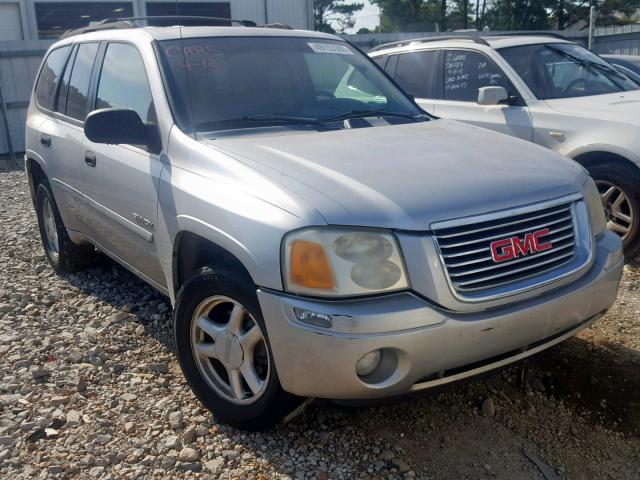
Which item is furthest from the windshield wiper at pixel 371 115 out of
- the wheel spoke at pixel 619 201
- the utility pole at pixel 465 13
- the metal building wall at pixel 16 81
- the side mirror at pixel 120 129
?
the utility pole at pixel 465 13

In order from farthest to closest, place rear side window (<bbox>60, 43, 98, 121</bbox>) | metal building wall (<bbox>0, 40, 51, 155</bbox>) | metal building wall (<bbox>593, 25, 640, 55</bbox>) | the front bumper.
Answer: metal building wall (<bbox>593, 25, 640, 55</bbox>) → metal building wall (<bbox>0, 40, 51, 155</bbox>) → rear side window (<bbox>60, 43, 98, 121</bbox>) → the front bumper

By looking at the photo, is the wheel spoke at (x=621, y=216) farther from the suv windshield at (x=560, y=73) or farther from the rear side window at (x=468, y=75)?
the rear side window at (x=468, y=75)

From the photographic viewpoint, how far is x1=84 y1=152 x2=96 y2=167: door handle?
4095 mm

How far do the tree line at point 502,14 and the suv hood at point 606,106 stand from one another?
29.8 meters

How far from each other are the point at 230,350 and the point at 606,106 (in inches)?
156

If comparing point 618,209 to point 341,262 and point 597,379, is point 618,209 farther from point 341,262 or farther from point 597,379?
point 341,262

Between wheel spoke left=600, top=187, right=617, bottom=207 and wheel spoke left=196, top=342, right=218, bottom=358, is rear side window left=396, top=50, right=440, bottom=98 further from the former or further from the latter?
wheel spoke left=196, top=342, right=218, bottom=358

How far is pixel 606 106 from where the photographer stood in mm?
5508

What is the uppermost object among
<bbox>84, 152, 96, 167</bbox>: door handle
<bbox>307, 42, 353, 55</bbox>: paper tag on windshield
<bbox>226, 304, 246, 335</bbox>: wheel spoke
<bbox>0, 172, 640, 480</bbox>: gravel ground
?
<bbox>307, 42, 353, 55</bbox>: paper tag on windshield

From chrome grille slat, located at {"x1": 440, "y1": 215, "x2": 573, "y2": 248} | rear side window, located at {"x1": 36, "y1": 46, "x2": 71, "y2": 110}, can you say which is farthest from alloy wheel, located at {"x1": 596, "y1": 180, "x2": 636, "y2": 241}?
rear side window, located at {"x1": 36, "y1": 46, "x2": 71, "y2": 110}

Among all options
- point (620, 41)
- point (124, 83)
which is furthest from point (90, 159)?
point (620, 41)

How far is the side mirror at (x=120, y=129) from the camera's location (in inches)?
134

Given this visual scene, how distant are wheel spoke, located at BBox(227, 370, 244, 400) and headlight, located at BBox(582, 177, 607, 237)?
1.71m

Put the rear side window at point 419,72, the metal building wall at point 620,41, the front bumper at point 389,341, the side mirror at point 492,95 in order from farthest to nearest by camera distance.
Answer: the metal building wall at point 620,41, the rear side window at point 419,72, the side mirror at point 492,95, the front bumper at point 389,341
